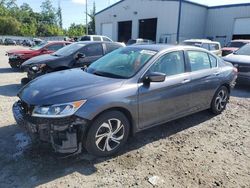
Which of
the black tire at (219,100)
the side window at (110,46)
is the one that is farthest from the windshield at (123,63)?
the side window at (110,46)

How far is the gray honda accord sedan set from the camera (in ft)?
11.5

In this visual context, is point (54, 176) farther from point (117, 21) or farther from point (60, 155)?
point (117, 21)

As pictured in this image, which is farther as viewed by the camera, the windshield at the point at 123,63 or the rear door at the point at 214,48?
the rear door at the point at 214,48

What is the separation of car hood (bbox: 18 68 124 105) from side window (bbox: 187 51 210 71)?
5.85 feet

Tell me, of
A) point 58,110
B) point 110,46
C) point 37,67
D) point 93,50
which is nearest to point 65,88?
point 58,110

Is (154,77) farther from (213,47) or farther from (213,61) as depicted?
(213,47)

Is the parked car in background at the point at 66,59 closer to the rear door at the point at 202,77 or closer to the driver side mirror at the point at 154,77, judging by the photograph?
the rear door at the point at 202,77

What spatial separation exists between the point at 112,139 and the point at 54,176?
988 millimetres

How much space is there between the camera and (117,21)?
122ft

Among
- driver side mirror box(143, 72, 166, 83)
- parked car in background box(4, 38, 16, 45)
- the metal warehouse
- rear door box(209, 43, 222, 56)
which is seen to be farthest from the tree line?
driver side mirror box(143, 72, 166, 83)

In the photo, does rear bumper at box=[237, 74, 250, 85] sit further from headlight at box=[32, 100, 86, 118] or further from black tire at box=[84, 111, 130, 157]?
headlight at box=[32, 100, 86, 118]

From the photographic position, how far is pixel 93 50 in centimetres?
900

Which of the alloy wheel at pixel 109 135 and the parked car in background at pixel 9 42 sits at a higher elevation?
the alloy wheel at pixel 109 135

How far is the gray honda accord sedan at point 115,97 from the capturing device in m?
3.51
